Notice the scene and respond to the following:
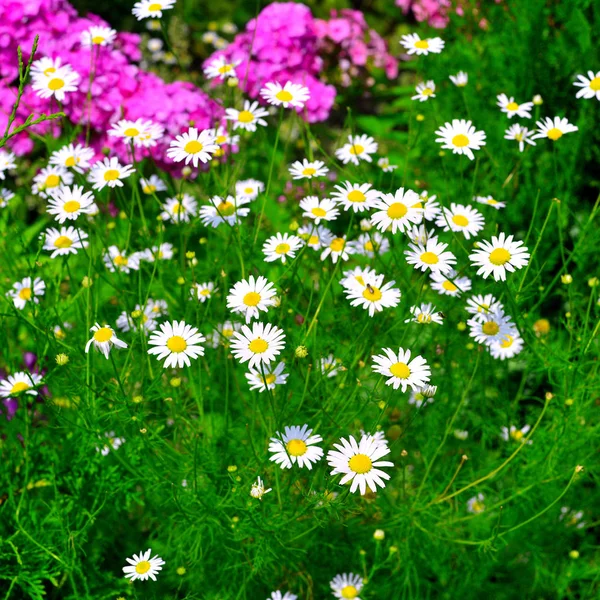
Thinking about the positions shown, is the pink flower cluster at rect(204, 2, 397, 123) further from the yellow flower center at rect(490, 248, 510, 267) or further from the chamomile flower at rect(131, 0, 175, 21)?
the yellow flower center at rect(490, 248, 510, 267)

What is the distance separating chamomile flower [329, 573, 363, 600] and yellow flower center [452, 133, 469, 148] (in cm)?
125

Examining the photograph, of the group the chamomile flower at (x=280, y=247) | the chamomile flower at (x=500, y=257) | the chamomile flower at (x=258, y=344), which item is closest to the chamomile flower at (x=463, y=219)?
the chamomile flower at (x=500, y=257)

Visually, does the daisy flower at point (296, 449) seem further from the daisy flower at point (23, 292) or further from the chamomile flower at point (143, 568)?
the daisy flower at point (23, 292)

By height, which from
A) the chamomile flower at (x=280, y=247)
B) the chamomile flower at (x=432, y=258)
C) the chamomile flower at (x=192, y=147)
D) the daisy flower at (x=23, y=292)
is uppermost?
the chamomile flower at (x=192, y=147)

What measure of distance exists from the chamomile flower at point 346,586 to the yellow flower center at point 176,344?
0.75m

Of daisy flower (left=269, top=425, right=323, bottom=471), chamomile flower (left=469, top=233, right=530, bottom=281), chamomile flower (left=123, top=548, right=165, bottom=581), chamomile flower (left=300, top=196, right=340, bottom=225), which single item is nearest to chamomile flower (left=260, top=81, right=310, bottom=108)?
chamomile flower (left=300, top=196, right=340, bottom=225)

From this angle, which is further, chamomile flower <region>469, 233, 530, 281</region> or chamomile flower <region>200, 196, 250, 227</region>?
chamomile flower <region>200, 196, 250, 227</region>

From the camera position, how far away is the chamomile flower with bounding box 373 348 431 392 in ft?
5.76

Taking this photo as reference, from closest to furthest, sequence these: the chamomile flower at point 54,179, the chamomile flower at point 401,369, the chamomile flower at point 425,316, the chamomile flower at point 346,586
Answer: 1. the chamomile flower at point 401,369
2. the chamomile flower at point 425,316
3. the chamomile flower at point 346,586
4. the chamomile flower at point 54,179

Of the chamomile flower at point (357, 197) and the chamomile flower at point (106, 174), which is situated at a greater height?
the chamomile flower at point (106, 174)

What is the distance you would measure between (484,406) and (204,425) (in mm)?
860

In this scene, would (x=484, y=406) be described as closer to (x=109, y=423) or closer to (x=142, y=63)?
(x=109, y=423)

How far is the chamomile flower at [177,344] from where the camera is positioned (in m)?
1.83

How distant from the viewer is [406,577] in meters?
2.09
